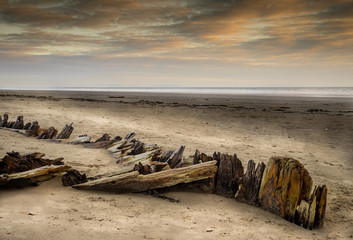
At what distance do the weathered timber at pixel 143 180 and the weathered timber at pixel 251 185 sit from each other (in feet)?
2.15

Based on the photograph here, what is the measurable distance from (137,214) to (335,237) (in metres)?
2.66

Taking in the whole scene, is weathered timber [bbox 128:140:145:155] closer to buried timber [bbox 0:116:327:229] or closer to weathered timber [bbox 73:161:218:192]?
buried timber [bbox 0:116:327:229]

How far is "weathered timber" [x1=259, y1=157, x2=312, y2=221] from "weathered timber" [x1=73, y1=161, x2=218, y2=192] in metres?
1.12

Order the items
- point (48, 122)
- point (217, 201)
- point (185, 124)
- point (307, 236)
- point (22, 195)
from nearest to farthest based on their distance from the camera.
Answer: point (307, 236) → point (22, 195) → point (217, 201) → point (48, 122) → point (185, 124)

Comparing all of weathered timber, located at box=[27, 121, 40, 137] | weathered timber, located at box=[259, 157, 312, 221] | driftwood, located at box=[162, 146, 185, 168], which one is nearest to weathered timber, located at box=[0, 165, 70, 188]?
driftwood, located at box=[162, 146, 185, 168]

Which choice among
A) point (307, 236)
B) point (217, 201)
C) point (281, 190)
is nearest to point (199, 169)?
point (217, 201)

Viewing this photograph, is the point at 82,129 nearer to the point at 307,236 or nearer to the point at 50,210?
the point at 50,210

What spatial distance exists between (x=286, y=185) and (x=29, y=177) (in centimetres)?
396

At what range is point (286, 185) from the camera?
4.02 metres

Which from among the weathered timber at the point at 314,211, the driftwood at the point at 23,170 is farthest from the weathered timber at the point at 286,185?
the driftwood at the point at 23,170

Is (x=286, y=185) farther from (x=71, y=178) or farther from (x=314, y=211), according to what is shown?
(x=71, y=178)

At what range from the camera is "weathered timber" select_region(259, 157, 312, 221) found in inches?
156

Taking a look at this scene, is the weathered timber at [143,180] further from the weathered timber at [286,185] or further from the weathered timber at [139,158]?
the weathered timber at [139,158]

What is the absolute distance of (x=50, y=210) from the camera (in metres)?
3.60
